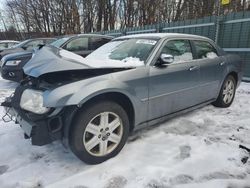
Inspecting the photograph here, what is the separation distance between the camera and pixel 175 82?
3.81m

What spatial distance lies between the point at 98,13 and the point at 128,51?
22791 mm

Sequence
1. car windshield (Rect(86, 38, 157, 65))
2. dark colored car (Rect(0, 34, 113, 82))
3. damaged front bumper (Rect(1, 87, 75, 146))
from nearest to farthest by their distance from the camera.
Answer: damaged front bumper (Rect(1, 87, 75, 146)) → car windshield (Rect(86, 38, 157, 65)) → dark colored car (Rect(0, 34, 113, 82))

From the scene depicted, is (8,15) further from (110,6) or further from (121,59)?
(121,59)

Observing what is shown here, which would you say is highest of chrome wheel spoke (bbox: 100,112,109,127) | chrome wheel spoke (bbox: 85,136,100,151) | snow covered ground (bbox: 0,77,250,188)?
chrome wheel spoke (bbox: 100,112,109,127)

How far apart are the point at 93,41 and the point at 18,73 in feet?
9.37

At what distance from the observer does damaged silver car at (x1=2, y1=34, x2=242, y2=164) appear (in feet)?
8.91

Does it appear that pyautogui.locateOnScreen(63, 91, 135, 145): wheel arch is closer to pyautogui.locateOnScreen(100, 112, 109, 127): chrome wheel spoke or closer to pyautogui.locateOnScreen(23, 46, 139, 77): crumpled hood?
pyautogui.locateOnScreen(100, 112, 109, 127): chrome wheel spoke

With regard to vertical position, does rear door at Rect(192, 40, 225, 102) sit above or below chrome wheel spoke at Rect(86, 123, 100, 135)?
above

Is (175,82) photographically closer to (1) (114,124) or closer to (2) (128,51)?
(2) (128,51)

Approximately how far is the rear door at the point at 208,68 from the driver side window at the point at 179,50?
0.68 feet

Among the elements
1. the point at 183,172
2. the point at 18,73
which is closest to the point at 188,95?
the point at 183,172

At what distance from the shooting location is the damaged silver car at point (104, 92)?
8.91 feet

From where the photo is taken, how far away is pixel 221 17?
325 inches

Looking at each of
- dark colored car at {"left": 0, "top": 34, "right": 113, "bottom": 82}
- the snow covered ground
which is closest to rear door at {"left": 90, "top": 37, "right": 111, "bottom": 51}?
dark colored car at {"left": 0, "top": 34, "right": 113, "bottom": 82}
